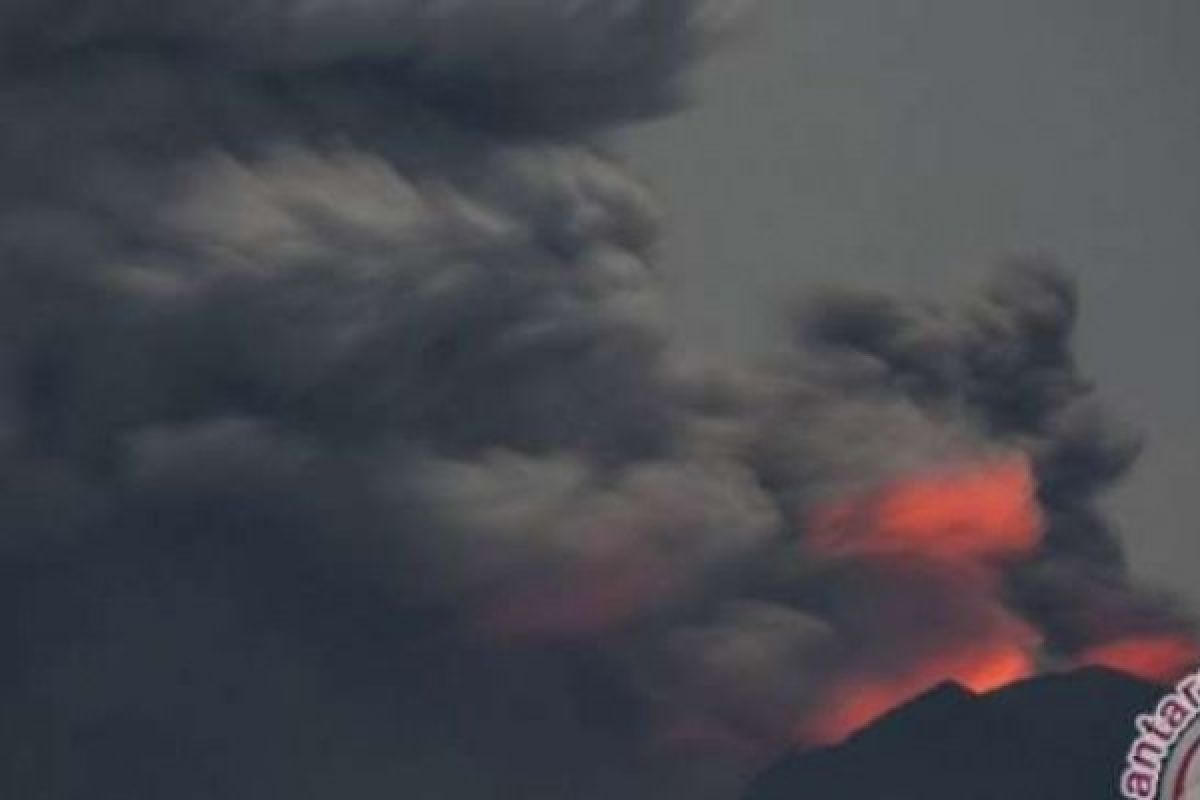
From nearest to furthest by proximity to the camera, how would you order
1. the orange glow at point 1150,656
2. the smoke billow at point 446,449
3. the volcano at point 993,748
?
1. the smoke billow at point 446,449
2. the volcano at point 993,748
3. the orange glow at point 1150,656

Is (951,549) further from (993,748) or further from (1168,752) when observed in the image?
(1168,752)

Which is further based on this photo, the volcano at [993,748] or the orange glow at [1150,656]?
the orange glow at [1150,656]

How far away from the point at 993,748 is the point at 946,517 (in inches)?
11.0

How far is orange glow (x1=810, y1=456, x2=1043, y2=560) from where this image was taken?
130 inches

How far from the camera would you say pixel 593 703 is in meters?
3.15

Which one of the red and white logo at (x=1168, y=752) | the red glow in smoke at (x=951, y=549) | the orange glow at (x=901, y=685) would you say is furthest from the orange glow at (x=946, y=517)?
the red and white logo at (x=1168, y=752)

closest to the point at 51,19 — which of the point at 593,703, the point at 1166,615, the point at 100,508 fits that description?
the point at 100,508

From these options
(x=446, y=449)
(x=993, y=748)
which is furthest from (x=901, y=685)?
(x=446, y=449)

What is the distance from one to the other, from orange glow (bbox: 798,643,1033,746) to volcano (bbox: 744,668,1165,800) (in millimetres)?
12

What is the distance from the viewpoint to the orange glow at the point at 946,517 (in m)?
3.30

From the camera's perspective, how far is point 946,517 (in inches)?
132

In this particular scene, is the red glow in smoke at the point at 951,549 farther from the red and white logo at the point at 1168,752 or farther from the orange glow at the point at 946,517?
the red and white logo at the point at 1168,752

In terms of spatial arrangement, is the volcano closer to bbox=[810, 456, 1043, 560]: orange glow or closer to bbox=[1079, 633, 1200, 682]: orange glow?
bbox=[1079, 633, 1200, 682]: orange glow

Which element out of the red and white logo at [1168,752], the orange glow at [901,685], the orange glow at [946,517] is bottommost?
the red and white logo at [1168,752]
